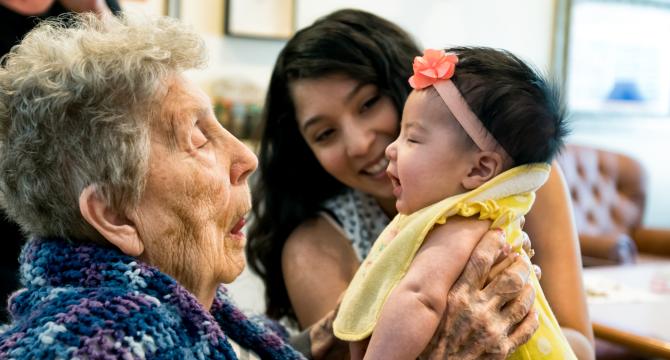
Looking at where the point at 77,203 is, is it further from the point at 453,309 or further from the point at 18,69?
the point at 453,309

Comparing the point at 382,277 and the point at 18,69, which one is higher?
the point at 18,69

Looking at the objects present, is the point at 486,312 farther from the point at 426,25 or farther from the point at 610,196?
the point at 610,196

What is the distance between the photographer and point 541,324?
1249mm

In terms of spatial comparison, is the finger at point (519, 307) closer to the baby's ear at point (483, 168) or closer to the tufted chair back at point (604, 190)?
the baby's ear at point (483, 168)

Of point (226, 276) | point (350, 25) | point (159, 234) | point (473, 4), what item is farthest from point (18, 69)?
point (473, 4)

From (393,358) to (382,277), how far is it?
20 cm

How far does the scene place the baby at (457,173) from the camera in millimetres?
1178

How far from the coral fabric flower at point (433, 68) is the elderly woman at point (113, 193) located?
41cm

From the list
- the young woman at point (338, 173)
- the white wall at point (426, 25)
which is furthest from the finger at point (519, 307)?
the white wall at point (426, 25)

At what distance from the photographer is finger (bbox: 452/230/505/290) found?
1.17m

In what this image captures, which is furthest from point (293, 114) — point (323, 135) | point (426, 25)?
point (426, 25)

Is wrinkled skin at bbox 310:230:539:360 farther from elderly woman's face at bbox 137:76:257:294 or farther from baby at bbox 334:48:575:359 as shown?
elderly woman's face at bbox 137:76:257:294

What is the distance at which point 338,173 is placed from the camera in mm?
1794

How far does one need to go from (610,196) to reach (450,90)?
4118mm
